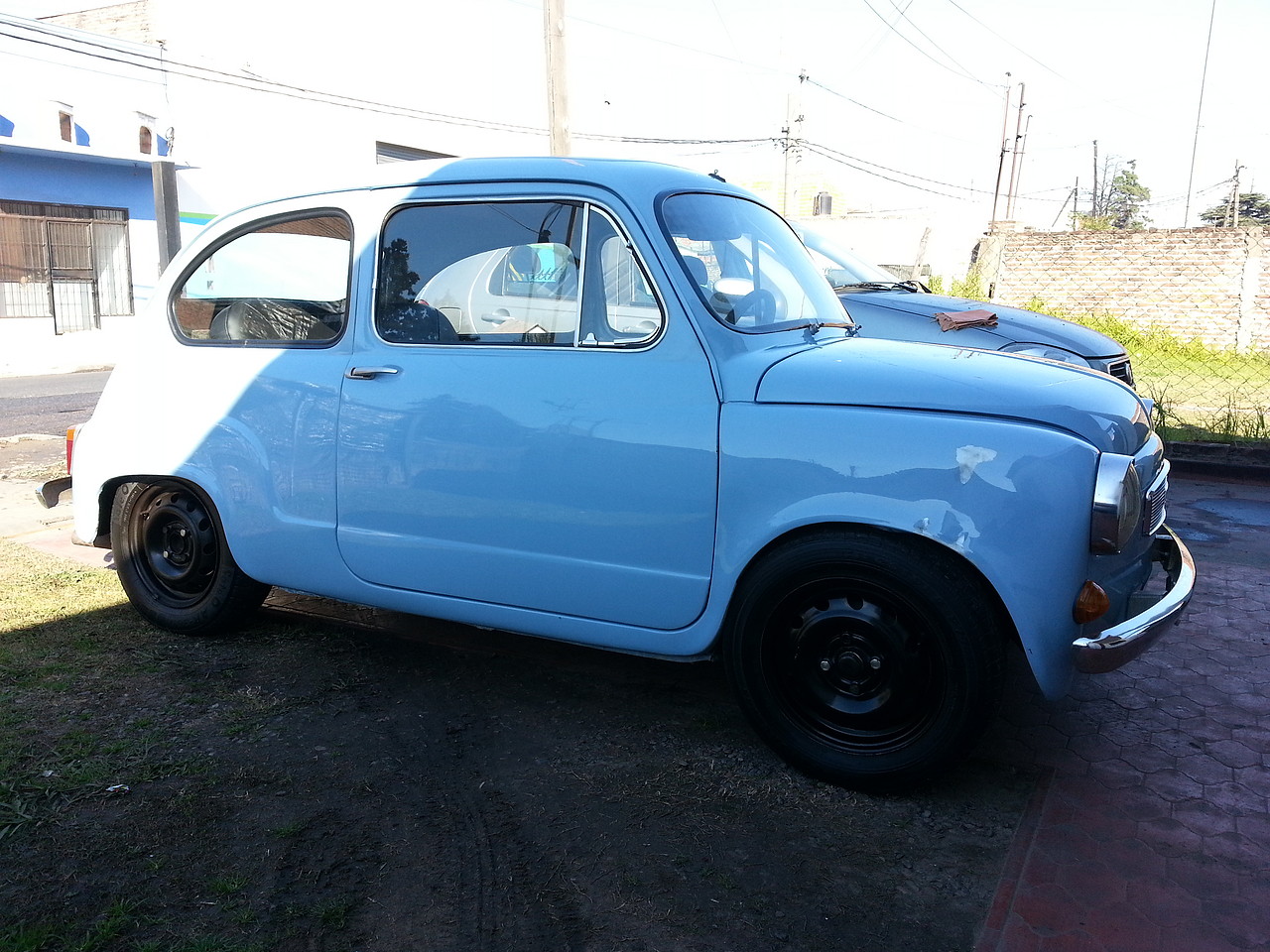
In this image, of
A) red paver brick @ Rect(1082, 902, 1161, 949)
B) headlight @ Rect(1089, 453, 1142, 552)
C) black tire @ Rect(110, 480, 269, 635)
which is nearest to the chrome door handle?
black tire @ Rect(110, 480, 269, 635)

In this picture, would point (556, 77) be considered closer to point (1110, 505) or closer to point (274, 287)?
point (274, 287)

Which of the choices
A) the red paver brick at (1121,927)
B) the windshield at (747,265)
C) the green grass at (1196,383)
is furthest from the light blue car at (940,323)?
the red paver brick at (1121,927)

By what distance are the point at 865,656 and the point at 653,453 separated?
91 cm

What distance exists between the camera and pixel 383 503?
12.3 ft

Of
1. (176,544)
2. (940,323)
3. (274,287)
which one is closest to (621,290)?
(274,287)

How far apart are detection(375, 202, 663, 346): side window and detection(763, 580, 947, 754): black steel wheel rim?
1.04 m

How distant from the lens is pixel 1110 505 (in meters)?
2.85

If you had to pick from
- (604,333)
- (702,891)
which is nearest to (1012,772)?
(702,891)

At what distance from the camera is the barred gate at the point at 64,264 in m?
20.0

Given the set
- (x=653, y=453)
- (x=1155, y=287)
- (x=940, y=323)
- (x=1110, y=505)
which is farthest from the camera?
(x=1155, y=287)

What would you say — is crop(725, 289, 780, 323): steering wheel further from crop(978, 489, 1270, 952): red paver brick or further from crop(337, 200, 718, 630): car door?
crop(978, 489, 1270, 952): red paver brick

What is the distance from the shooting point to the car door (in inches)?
129

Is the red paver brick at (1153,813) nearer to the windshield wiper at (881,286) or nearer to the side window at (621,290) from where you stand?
the side window at (621,290)

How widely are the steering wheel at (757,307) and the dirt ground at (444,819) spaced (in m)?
1.47
